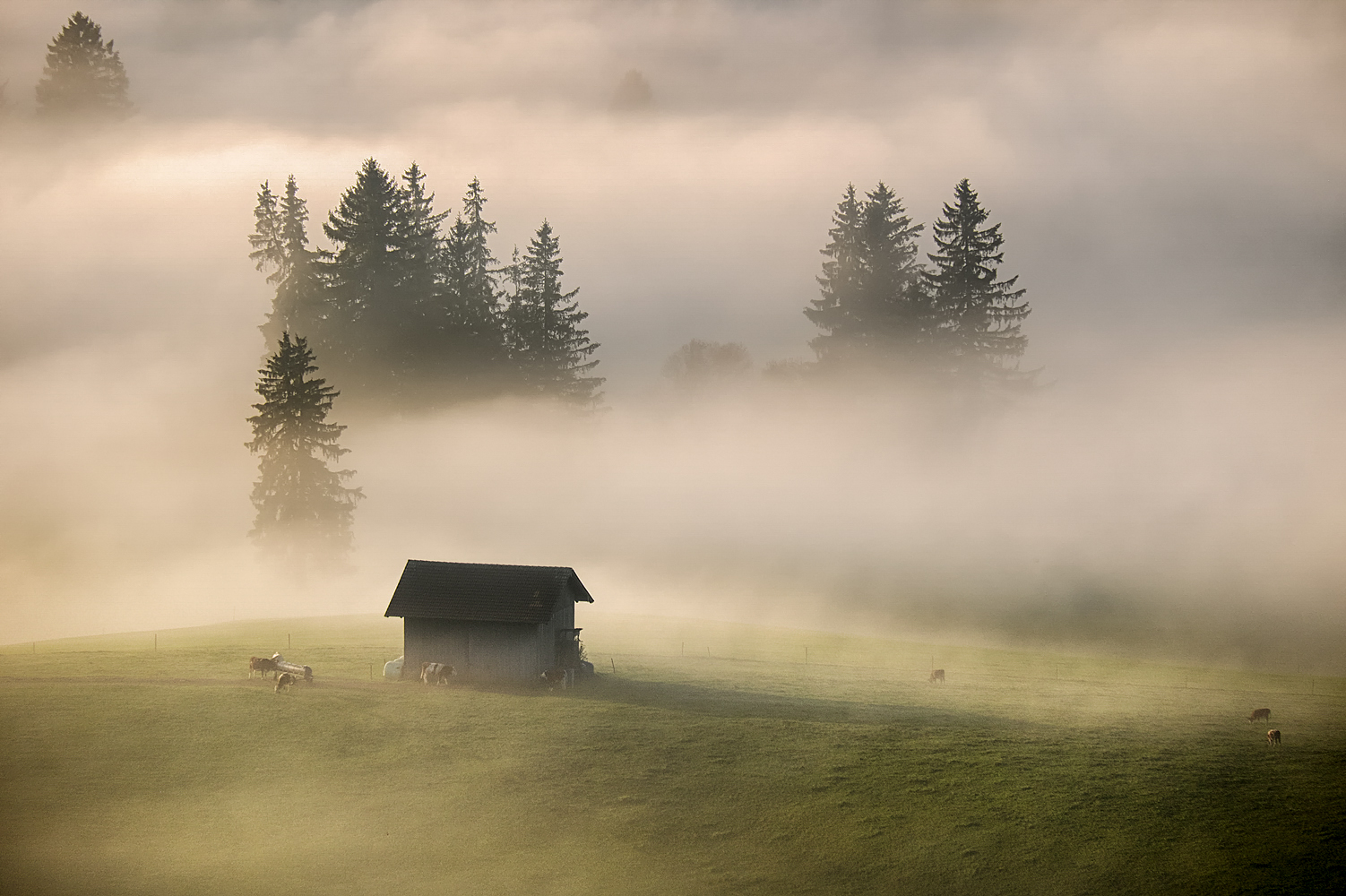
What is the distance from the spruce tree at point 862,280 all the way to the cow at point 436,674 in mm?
77024

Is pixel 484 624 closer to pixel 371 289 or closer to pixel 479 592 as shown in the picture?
pixel 479 592

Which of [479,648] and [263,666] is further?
[479,648]

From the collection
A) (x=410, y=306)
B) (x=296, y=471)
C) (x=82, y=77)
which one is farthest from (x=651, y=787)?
(x=82, y=77)

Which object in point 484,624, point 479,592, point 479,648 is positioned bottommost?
point 479,648

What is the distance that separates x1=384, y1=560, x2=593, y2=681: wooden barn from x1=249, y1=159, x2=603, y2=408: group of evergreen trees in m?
61.2

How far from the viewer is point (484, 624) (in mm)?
55594

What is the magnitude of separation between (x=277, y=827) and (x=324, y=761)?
19.0 feet

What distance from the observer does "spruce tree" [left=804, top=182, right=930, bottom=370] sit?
12256cm

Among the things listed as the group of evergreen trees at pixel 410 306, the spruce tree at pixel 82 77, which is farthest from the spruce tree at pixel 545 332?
the spruce tree at pixel 82 77

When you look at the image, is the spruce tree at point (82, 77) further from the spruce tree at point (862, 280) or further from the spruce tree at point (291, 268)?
the spruce tree at point (862, 280)

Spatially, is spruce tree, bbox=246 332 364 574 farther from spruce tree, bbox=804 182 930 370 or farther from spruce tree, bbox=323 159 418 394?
spruce tree, bbox=804 182 930 370

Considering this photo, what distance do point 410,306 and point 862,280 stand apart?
52.9 metres

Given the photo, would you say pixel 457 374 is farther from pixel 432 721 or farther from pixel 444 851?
pixel 444 851

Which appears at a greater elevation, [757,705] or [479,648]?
[479,648]
